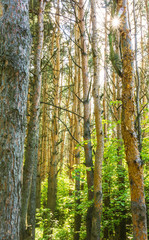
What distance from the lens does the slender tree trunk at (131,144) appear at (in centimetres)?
271

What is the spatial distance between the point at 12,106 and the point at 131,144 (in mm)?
1735

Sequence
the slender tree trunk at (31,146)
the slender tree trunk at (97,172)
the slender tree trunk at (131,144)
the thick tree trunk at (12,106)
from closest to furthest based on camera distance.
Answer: the thick tree trunk at (12,106) → the slender tree trunk at (131,144) → the slender tree trunk at (31,146) → the slender tree trunk at (97,172)

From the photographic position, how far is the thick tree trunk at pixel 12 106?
2.02 metres

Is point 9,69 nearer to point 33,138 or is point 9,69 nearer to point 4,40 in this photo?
point 4,40

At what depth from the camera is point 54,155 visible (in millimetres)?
8070

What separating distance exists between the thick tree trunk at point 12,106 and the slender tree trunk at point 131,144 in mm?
1495

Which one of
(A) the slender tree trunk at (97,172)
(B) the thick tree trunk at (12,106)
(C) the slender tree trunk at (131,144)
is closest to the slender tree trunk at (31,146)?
(A) the slender tree trunk at (97,172)

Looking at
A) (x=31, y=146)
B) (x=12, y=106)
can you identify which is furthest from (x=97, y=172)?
(x=12, y=106)

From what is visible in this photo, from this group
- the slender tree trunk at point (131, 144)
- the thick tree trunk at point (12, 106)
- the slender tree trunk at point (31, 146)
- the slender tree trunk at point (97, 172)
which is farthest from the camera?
the slender tree trunk at point (97, 172)

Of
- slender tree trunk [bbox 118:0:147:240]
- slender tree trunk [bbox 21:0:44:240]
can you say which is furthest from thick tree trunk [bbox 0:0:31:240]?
slender tree trunk [bbox 21:0:44:240]

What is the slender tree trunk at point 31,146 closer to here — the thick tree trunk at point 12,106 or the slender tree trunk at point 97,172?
the slender tree trunk at point 97,172

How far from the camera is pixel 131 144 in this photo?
291 cm

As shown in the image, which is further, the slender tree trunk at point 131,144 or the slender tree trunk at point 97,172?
the slender tree trunk at point 97,172

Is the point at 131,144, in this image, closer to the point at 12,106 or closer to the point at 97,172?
the point at 97,172
